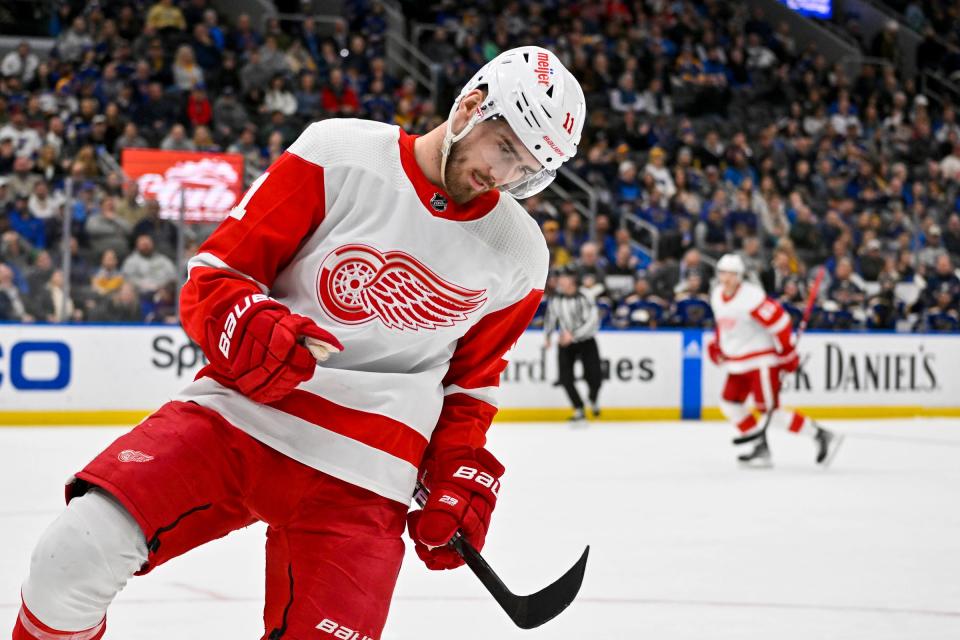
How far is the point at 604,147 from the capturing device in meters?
14.1

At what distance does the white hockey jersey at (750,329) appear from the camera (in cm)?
845

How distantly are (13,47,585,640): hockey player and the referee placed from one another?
8.53 meters

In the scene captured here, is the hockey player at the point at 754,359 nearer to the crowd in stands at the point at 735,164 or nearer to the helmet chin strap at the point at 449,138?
the crowd in stands at the point at 735,164

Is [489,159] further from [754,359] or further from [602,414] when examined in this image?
[602,414]

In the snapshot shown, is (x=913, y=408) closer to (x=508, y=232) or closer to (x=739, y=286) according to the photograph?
(x=739, y=286)

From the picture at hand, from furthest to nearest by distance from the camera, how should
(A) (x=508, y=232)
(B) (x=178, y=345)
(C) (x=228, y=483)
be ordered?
(B) (x=178, y=345)
(A) (x=508, y=232)
(C) (x=228, y=483)

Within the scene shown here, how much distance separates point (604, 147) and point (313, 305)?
1210 centimetres

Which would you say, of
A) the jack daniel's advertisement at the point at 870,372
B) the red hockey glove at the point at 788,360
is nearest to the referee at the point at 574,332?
the jack daniel's advertisement at the point at 870,372

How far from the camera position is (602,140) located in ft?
47.0

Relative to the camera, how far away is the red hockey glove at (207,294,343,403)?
6.44ft

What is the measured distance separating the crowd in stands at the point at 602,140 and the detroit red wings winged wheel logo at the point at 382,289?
7786mm

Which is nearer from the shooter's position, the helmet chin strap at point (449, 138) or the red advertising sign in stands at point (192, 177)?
the helmet chin strap at point (449, 138)

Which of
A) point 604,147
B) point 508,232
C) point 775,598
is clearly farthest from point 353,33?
point 508,232

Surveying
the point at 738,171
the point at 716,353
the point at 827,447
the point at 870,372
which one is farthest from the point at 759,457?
the point at 738,171
